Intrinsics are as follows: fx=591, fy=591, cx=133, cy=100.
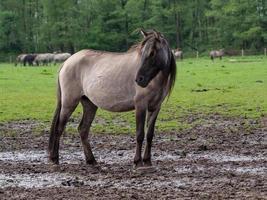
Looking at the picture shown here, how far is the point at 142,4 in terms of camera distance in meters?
87.4

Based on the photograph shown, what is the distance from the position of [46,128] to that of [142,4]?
74118mm

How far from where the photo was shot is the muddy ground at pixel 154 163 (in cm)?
767

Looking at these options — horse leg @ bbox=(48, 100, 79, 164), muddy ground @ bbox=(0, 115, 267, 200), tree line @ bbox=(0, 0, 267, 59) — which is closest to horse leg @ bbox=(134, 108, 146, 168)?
muddy ground @ bbox=(0, 115, 267, 200)

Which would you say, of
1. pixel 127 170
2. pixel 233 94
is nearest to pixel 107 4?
pixel 233 94

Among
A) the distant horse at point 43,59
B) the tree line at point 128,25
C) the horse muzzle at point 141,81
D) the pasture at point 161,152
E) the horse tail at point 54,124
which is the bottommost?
the distant horse at point 43,59

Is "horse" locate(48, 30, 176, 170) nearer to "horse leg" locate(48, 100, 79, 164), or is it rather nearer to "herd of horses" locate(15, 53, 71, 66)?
"horse leg" locate(48, 100, 79, 164)

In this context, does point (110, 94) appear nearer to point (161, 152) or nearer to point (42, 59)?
point (161, 152)

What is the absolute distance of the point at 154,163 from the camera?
33.1 ft

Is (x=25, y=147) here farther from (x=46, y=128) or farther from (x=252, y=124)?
(x=252, y=124)

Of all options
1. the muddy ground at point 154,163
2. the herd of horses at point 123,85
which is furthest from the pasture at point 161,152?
the herd of horses at point 123,85

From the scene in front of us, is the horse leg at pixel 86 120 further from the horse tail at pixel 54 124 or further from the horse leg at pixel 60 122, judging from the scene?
the horse tail at pixel 54 124

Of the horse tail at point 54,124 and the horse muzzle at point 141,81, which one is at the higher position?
the horse muzzle at point 141,81

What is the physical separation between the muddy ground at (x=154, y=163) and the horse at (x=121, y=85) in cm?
50

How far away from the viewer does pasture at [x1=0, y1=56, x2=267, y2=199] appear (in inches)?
312
